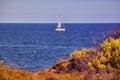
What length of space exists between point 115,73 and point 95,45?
3.20 meters

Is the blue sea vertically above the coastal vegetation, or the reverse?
the coastal vegetation

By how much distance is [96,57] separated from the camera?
47.0 ft

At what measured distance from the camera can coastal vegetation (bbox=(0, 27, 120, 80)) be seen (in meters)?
12.3

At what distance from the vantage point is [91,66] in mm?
13703

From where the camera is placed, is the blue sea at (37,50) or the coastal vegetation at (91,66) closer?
the coastal vegetation at (91,66)

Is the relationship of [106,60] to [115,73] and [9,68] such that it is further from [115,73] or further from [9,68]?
[9,68]

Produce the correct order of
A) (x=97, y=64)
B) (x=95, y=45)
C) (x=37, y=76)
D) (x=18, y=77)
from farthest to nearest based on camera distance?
(x=95, y=45)
(x=97, y=64)
(x=37, y=76)
(x=18, y=77)

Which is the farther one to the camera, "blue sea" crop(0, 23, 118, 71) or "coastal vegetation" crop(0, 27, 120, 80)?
"blue sea" crop(0, 23, 118, 71)

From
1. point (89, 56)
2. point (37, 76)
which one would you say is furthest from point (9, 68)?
point (89, 56)

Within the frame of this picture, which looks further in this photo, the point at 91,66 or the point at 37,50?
the point at 37,50

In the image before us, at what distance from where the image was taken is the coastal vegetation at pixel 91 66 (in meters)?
12.3

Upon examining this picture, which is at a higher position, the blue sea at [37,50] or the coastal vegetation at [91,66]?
the coastal vegetation at [91,66]

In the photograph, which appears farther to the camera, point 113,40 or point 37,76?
point 113,40

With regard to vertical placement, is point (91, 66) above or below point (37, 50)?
above
